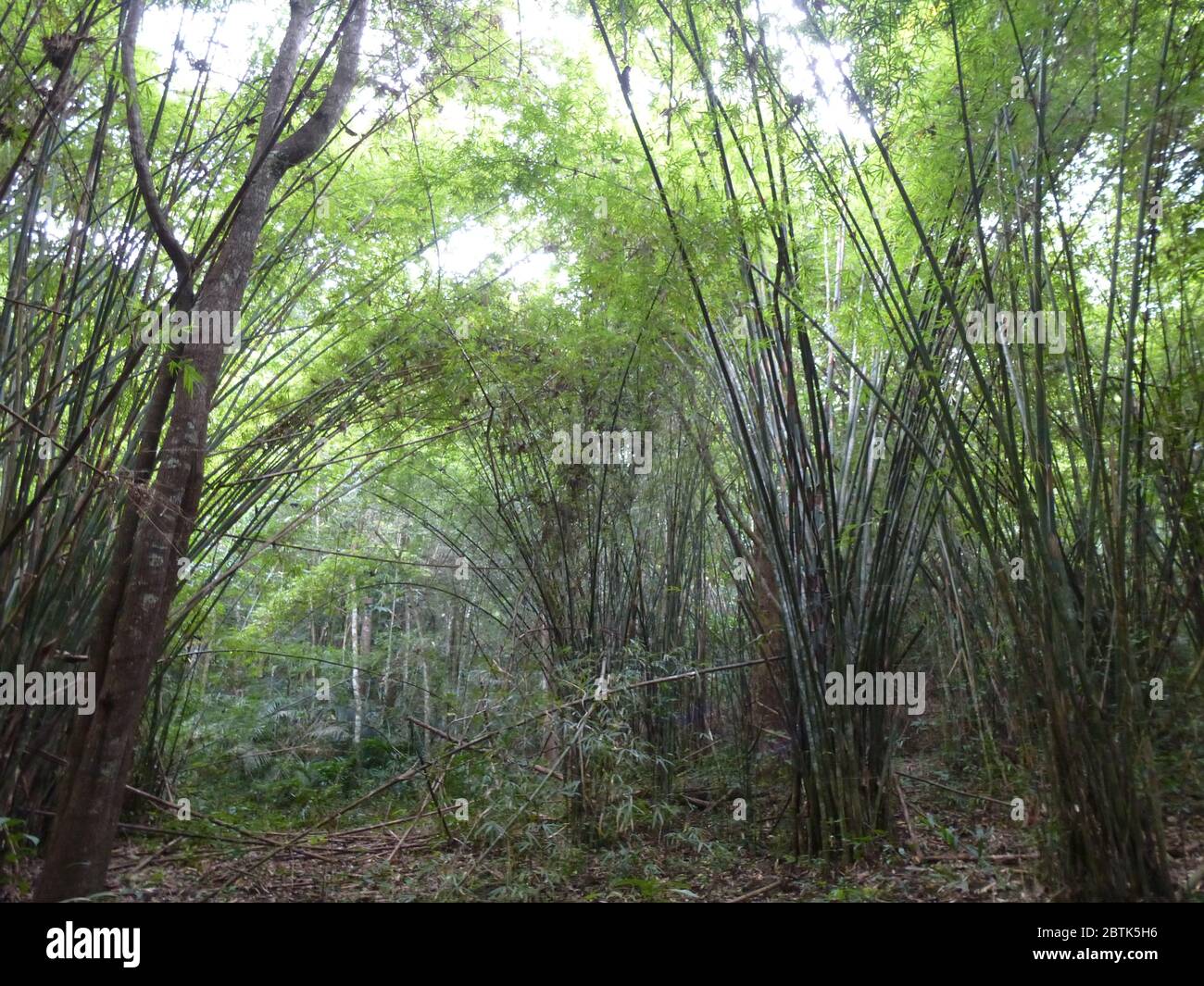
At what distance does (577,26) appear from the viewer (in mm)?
4000

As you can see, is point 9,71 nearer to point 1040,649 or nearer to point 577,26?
point 577,26

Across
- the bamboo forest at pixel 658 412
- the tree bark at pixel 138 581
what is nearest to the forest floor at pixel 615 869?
the bamboo forest at pixel 658 412

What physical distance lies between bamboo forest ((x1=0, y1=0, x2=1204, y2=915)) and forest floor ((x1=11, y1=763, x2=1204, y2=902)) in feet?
0.09

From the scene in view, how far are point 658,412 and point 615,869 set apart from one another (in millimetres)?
2248

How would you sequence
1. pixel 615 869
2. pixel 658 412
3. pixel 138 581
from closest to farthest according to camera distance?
pixel 138 581
pixel 615 869
pixel 658 412

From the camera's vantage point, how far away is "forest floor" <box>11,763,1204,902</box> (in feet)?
8.24

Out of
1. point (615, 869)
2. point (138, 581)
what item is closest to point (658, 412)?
point (615, 869)

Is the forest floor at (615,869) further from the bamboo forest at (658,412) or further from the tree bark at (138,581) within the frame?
the tree bark at (138,581)

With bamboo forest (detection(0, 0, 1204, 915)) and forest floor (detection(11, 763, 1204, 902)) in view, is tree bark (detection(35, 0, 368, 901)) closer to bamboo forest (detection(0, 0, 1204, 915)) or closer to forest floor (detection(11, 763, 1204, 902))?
bamboo forest (detection(0, 0, 1204, 915))

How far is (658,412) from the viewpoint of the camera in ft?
14.1

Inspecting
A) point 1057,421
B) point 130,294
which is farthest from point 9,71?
point 1057,421

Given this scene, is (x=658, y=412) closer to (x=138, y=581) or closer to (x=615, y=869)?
(x=615, y=869)

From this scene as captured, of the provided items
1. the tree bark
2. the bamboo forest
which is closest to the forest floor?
the bamboo forest
